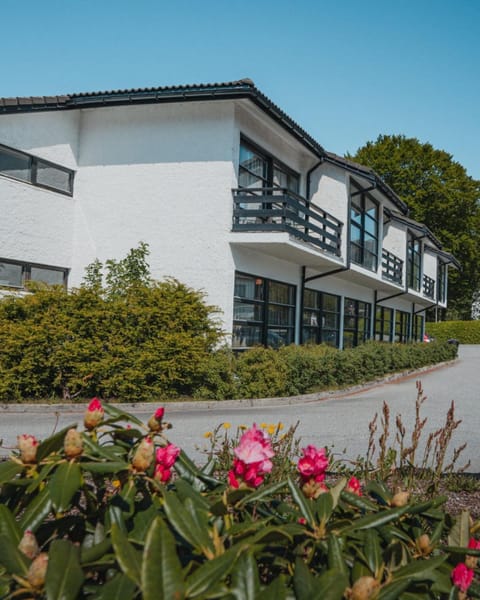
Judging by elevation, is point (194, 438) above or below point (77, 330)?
below

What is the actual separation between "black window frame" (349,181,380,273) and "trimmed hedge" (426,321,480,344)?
35.8 m

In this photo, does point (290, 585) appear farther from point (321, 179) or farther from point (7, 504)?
point (321, 179)

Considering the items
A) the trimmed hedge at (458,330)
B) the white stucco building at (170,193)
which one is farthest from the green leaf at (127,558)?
the trimmed hedge at (458,330)

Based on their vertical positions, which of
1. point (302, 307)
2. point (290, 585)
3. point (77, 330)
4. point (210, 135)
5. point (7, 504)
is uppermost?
point (210, 135)

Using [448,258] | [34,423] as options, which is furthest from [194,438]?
[448,258]

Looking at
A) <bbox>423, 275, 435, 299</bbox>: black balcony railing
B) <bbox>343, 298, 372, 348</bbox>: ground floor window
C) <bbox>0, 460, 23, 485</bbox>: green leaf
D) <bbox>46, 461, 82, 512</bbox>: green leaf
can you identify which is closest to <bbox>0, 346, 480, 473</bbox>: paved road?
<bbox>0, 460, 23, 485</bbox>: green leaf

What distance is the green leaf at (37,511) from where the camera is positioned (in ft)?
5.03

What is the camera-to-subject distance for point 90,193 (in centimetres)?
1552

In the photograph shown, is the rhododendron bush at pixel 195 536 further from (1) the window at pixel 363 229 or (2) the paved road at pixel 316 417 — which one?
(1) the window at pixel 363 229

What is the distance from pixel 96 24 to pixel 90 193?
8351 mm

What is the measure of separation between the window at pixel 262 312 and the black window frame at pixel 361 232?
4.72 meters

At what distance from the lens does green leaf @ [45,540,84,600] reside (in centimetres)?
120

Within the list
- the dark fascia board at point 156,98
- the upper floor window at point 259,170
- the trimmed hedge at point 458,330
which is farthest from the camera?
the trimmed hedge at point 458,330

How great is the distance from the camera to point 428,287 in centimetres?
3647
